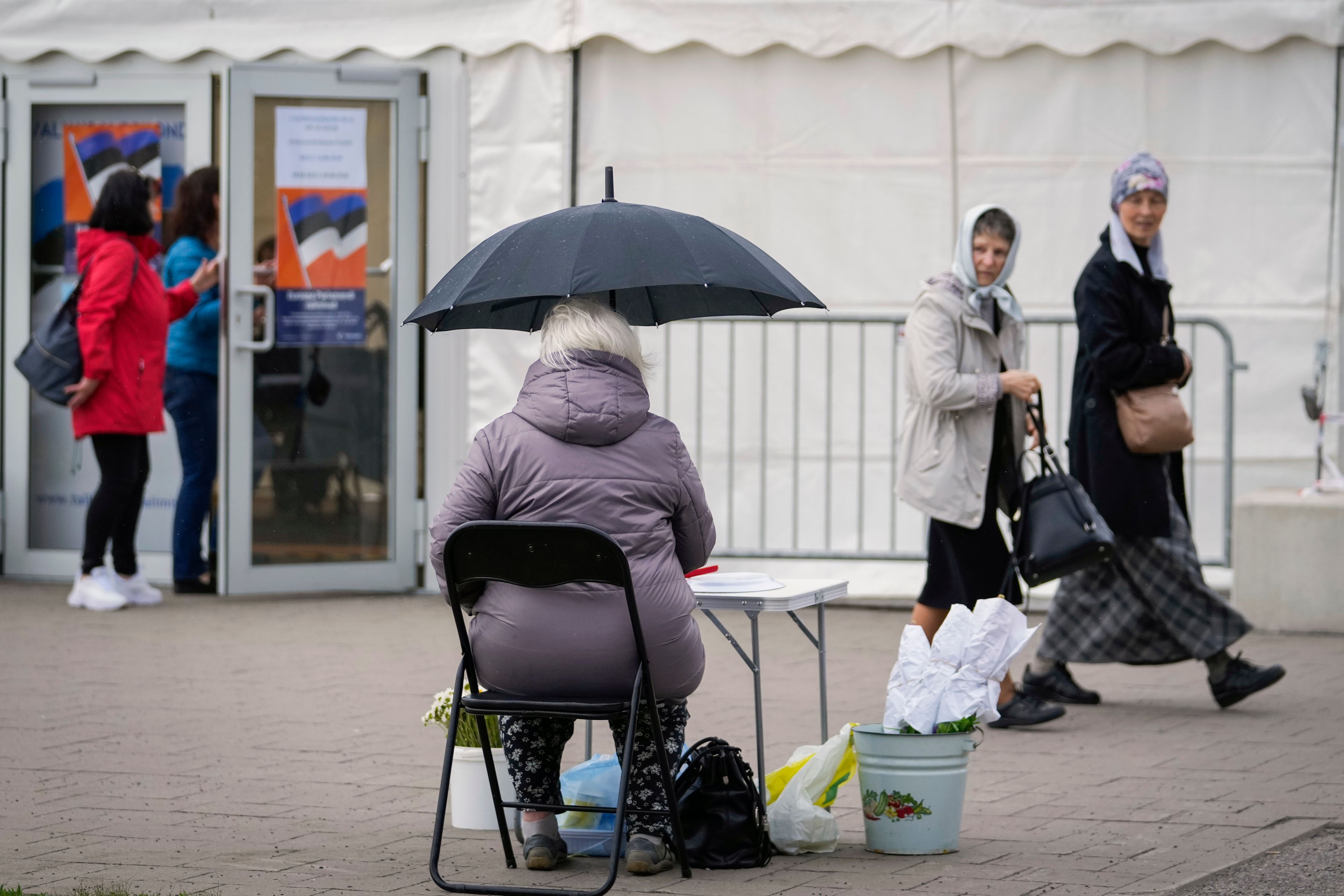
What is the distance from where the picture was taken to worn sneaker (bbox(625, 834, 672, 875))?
4.35 m

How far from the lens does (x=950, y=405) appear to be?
6.21 meters

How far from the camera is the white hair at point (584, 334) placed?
436 centimetres

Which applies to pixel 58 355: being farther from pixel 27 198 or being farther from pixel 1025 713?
pixel 1025 713

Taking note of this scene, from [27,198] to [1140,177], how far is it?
621cm

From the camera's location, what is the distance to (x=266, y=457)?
372 inches

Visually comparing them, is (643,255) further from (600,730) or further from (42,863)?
(600,730)

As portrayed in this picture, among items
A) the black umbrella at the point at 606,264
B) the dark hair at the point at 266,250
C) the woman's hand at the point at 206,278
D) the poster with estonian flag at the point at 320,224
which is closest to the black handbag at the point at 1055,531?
the black umbrella at the point at 606,264

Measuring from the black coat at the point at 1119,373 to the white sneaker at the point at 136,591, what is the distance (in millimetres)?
4960

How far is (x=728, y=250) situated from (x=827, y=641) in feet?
14.0

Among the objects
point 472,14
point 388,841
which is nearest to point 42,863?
point 388,841

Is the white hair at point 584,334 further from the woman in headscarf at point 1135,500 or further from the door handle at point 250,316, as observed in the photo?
the door handle at point 250,316

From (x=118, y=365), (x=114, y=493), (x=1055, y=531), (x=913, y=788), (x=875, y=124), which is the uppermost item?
(x=875, y=124)

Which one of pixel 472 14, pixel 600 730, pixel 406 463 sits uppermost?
pixel 472 14

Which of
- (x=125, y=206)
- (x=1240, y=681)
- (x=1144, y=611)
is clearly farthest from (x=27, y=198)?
(x=1240, y=681)
